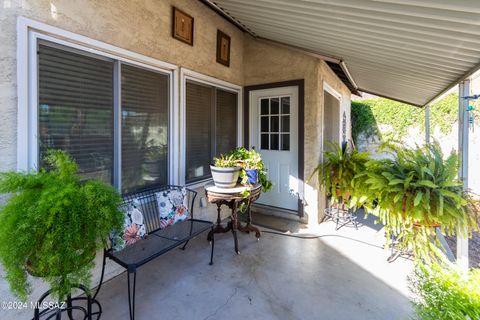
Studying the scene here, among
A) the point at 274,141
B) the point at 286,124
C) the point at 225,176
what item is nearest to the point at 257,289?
the point at 225,176

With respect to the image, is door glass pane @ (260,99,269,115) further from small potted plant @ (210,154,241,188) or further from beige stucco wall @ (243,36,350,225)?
small potted plant @ (210,154,241,188)

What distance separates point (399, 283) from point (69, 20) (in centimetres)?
389

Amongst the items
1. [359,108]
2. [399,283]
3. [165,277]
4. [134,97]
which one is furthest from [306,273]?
[359,108]

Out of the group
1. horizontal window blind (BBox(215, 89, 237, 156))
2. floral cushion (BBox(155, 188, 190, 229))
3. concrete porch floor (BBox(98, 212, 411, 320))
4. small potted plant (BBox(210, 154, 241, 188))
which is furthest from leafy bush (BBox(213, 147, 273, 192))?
concrete porch floor (BBox(98, 212, 411, 320))

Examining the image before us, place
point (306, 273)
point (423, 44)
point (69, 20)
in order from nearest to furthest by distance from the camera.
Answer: point (69, 20)
point (423, 44)
point (306, 273)

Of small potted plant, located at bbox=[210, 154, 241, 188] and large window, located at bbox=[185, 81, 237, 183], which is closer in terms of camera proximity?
small potted plant, located at bbox=[210, 154, 241, 188]

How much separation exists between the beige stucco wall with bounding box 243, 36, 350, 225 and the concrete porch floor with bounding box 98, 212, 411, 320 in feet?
3.21

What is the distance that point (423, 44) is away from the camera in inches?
89.7

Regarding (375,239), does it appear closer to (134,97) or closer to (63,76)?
(134,97)

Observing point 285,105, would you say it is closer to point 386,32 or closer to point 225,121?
point 225,121

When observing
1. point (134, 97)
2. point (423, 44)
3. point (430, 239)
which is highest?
point (423, 44)

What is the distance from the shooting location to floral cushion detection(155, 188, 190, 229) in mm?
2730

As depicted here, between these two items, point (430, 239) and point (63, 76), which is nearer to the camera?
point (63, 76)

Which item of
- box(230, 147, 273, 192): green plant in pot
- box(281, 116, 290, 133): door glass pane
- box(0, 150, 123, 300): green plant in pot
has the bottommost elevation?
box(0, 150, 123, 300): green plant in pot
